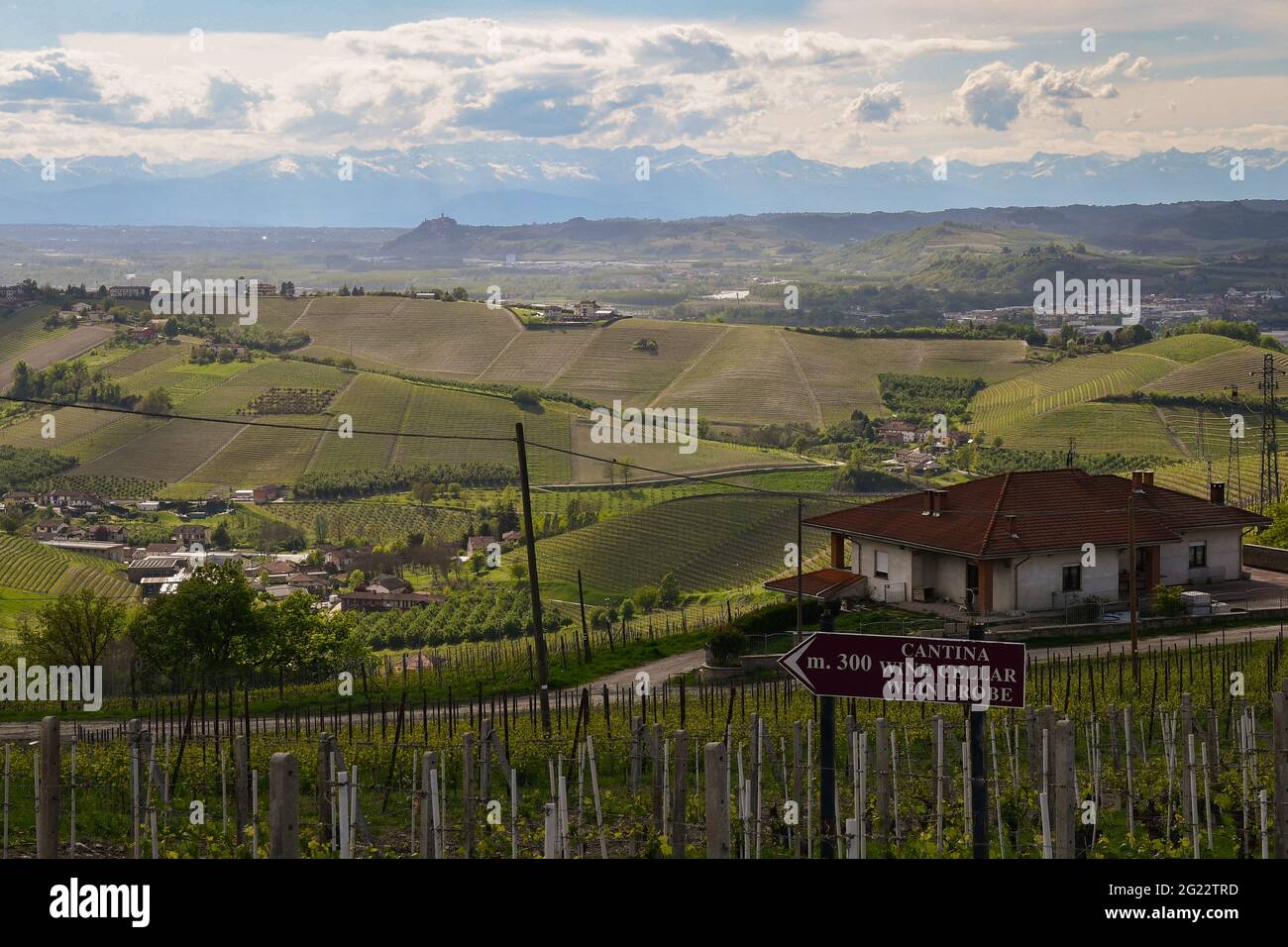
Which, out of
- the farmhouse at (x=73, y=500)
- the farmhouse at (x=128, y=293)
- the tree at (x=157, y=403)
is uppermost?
the farmhouse at (x=128, y=293)

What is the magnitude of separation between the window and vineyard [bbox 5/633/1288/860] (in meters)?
8.26

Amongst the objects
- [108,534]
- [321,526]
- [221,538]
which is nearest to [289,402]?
[321,526]

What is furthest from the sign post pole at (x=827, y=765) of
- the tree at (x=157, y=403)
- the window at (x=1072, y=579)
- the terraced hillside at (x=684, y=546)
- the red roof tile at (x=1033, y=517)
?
the tree at (x=157, y=403)

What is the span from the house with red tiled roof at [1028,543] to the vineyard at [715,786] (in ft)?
26.1

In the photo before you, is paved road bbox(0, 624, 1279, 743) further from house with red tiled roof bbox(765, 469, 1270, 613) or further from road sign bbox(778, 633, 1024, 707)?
road sign bbox(778, 633, 1024, 707)

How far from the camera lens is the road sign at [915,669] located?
6363 millimetres

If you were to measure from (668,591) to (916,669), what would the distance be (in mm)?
54588

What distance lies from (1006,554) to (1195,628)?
434 cm

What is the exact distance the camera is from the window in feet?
110

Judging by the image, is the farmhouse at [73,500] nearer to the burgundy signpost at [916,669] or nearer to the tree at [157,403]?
the tree at [157,403]

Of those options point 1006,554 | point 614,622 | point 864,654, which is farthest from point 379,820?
point 614,622

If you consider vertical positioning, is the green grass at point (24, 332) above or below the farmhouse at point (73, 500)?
above
